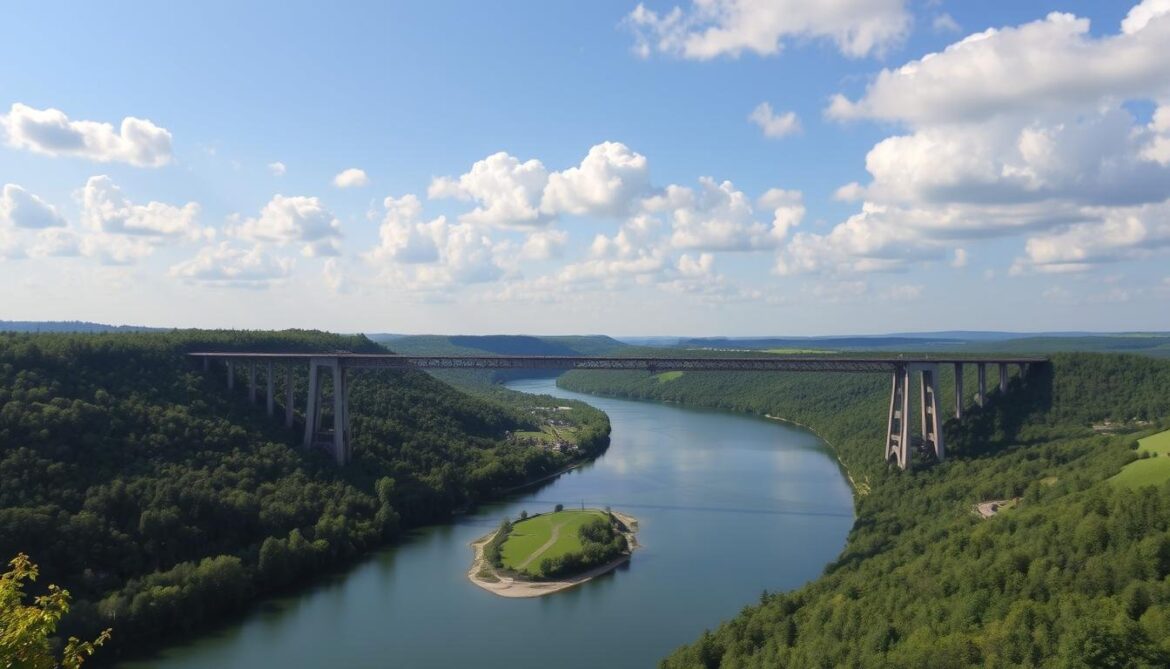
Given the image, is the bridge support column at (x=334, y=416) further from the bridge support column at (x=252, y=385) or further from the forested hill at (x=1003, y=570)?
the forested hill at (x=1003, y=570)

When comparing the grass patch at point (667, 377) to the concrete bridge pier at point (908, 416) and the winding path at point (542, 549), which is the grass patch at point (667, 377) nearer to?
the concrete bridge pier at point (908, 416)

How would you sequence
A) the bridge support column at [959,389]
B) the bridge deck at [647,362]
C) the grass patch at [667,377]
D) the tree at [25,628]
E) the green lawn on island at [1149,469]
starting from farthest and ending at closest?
the grass patch at [667,377], the bridge support column at [959,389], the bridge deck at [647,362], the green lawn on island at [1149,469], the tree at [25,628]

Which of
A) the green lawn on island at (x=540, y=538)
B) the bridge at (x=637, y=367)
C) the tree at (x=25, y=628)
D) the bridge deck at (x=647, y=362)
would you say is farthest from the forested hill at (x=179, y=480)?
the tree at (x=25, y=628)

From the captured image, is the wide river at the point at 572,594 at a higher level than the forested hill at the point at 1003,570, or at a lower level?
lower

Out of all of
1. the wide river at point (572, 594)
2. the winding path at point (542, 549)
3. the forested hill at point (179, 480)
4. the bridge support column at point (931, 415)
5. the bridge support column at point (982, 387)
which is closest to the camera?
the wide river at point (572, 594)

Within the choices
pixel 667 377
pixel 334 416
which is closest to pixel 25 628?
pixel 334 416

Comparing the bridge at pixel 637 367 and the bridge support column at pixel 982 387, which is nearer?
the bridge at pixel 637 367

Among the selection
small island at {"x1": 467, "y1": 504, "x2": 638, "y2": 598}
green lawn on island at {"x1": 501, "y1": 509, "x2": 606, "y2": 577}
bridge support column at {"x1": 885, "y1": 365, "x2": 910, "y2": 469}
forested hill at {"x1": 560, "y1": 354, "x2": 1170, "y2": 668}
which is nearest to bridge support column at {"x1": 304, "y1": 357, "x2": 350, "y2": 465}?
small island at {"x1": 467, "y1": 504, "x2": 638, "y2": 598}

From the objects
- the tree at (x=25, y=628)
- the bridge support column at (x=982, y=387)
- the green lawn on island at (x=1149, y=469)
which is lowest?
the green lawn on island at (x=1149, y=469)
